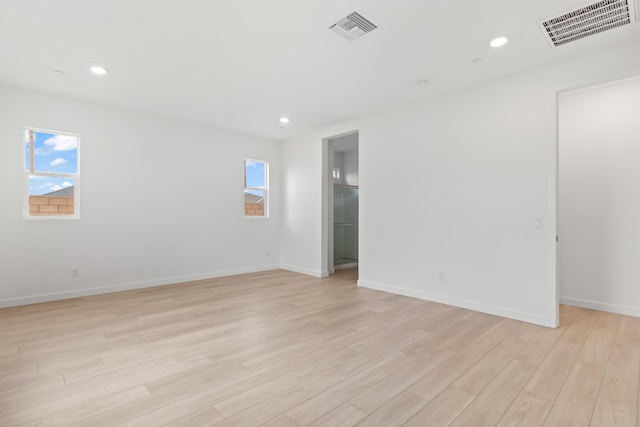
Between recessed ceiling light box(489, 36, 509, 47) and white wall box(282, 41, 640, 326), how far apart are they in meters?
0.82

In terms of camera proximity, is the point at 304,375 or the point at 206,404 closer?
the point at 206,404

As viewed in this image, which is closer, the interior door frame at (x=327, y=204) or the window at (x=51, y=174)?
the window at (x=51, y=174)

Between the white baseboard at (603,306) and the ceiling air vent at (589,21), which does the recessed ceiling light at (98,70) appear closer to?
the ceiling air vent at (589,21)

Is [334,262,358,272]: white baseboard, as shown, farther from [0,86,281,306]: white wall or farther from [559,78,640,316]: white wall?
[559,78,640,316]: white wall

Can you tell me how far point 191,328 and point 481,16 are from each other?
3823mm

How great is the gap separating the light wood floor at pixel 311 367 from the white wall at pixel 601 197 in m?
0.39

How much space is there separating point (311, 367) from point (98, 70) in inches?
148

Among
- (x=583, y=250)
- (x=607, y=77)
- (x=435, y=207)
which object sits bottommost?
(x=583, y=250)

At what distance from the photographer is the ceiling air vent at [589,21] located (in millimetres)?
2293

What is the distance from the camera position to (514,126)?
3.41 metres

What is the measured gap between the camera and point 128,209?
4691 mm

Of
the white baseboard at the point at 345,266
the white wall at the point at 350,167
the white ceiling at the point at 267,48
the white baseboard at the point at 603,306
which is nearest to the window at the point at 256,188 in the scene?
the white baseboard at the point at 345,266

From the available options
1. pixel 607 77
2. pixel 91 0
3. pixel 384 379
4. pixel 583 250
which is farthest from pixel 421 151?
pixel 91 0

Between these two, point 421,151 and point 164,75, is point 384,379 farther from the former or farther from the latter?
point 164,75
